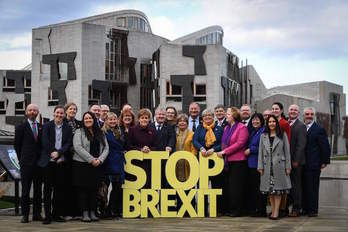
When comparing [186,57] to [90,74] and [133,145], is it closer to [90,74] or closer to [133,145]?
[90,74]

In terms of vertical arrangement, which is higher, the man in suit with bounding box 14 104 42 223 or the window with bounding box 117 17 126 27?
the window with bounding box 117 17 126 27

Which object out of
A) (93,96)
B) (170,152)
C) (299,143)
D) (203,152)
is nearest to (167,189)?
(170,152)

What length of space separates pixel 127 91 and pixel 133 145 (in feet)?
150

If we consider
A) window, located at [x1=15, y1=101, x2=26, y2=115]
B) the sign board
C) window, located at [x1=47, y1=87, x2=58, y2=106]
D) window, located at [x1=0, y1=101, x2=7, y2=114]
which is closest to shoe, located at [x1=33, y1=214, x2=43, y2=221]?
the sign board

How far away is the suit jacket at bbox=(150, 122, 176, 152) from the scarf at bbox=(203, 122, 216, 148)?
0.60m

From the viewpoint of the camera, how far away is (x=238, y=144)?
10188 mm

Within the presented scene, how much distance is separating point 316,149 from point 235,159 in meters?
1.48

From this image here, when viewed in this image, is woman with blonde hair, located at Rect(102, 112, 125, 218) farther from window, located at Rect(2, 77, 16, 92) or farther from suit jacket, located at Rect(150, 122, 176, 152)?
window, located at Rect(2, 77, 16, 92)

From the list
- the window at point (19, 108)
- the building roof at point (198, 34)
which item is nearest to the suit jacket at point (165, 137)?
the window at point (19, 108)

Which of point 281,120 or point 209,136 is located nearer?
point 281,120

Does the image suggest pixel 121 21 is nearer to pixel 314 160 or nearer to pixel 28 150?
pixel 314 160

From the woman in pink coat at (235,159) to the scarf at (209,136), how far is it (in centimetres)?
21

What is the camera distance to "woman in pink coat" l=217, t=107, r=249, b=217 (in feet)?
A: 33.6

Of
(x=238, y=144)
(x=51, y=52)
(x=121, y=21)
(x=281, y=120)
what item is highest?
(x=121, y=21)
